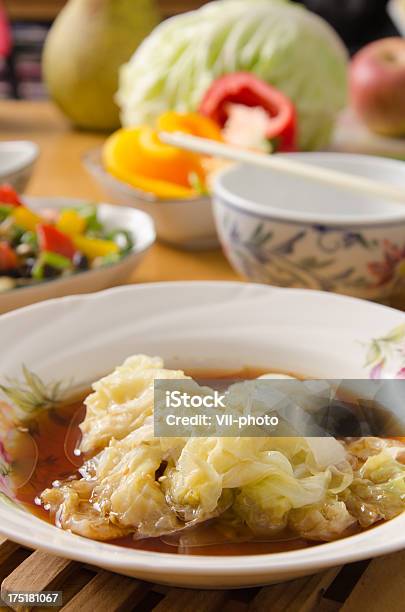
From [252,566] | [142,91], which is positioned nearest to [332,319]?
[252,566]

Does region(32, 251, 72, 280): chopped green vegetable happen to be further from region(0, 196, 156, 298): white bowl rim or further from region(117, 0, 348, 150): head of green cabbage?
region(117, 0, 348, 150): head of green cabbage

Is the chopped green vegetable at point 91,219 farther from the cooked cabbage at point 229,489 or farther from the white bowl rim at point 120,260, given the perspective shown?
the cooked cabbage at point 229,489

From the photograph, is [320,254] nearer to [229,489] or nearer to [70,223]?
[70,223]

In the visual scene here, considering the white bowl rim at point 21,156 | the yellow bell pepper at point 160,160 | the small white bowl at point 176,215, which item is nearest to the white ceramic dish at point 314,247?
the small white bowl at point 176,215

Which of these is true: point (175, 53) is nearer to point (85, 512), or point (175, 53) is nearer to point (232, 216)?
point (232, 216)

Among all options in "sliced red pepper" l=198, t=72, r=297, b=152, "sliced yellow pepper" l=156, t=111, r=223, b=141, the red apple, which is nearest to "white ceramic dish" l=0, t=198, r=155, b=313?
"sliced yellow pepper" l=156, t=111, r=223, b=141
